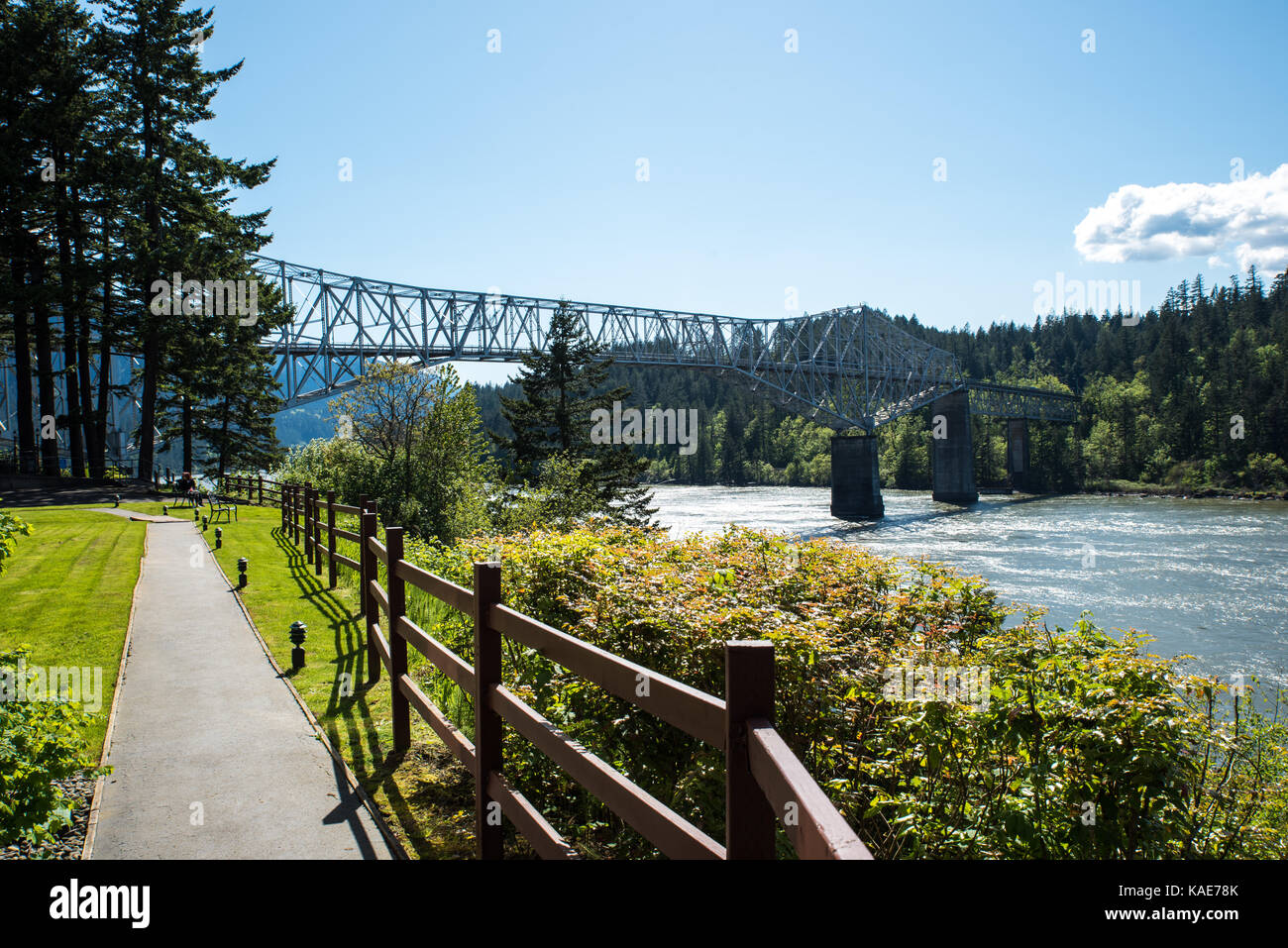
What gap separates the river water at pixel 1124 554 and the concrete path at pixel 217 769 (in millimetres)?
12761

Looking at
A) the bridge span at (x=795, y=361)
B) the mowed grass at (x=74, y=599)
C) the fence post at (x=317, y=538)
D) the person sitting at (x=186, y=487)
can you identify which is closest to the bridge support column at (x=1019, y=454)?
the bridge span at (x=795, y=361)

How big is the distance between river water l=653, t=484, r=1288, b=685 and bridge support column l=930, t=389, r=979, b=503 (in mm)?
2660

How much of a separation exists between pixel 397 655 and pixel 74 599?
8.14m

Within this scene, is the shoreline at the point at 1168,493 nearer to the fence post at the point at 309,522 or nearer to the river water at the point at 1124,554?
the river water at the point at 1124,554

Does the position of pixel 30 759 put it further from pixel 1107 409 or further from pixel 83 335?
pixel 1107 409

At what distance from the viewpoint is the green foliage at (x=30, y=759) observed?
4.07 m

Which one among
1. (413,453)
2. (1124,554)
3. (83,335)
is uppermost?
(83,335)

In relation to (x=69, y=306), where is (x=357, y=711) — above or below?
below

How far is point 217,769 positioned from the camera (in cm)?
618

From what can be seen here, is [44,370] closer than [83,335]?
Yes

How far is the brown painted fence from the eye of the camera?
201 cm

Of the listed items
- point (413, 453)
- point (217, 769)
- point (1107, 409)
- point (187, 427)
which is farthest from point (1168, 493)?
point (217, 769)

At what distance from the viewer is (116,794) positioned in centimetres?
566
